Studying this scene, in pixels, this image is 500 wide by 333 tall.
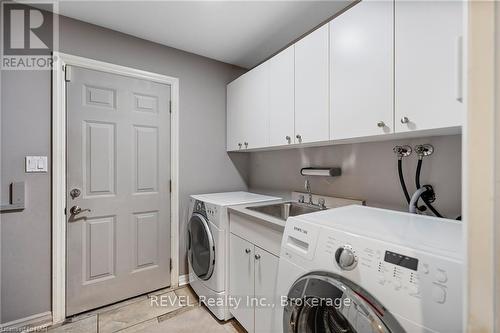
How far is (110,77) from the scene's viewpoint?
6.46 ft

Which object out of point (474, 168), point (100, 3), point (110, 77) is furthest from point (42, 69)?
point (474, 168)

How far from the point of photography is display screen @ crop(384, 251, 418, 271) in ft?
2.20

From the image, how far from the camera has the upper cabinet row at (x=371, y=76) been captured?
935mm

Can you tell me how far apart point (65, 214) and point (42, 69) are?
1.14 meters

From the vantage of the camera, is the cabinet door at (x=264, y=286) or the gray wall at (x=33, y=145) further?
the gray wall at (x=33, y=145)

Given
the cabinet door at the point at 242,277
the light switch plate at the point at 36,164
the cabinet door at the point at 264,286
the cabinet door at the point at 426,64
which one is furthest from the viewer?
the light switch plate at the point at 36,164

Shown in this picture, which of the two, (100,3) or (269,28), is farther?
(269,28)

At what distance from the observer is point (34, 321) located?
1.68 metres

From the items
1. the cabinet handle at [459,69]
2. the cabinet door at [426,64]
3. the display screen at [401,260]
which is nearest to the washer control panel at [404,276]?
the display screen at [401,260]

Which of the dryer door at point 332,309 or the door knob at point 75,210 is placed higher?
the door knob at point 75,210

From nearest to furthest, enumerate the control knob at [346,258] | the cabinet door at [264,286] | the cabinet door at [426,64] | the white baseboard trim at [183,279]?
the control knob at [346,258], the cabinet door at [426,64], the cabinet door at [264,286], the white baseboard trim at [183,279]

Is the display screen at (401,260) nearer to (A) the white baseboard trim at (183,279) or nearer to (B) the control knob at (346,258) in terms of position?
(B) the control knob at (346,258)

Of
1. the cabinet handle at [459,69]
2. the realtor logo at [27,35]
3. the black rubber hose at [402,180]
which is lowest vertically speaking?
the black rubber hose at [402,180]

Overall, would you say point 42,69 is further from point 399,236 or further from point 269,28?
point 399,236
